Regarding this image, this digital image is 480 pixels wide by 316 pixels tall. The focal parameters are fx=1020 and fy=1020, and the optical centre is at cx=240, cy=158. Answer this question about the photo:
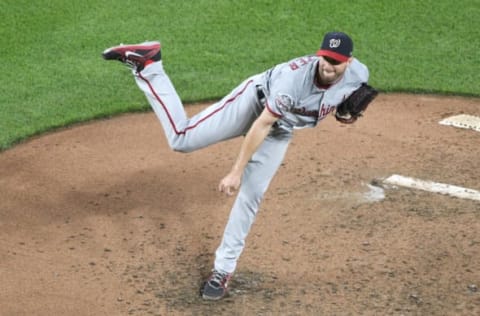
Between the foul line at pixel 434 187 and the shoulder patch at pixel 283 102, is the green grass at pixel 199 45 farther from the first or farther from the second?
the shoulder patch at pixel 283 102

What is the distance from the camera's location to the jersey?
6.14 m

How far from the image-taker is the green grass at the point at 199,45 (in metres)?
9.95

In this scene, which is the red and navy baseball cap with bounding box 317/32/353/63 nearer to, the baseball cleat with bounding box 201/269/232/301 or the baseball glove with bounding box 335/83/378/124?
the baseball glove with bounding box 335/83/378/124

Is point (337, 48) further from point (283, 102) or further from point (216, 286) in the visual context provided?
point (216, 286)

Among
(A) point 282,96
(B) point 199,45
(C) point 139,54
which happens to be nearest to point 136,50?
(C) point 139,54

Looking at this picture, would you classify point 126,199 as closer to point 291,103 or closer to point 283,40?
point 291,103

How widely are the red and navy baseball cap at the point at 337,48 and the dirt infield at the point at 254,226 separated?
157cm

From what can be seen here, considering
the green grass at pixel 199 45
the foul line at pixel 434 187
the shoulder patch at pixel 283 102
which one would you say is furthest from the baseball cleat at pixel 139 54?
the green grass at pixel 199 45

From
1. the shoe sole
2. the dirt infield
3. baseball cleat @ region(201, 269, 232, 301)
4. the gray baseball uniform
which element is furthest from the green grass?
baseball cleat @ region(201, 269, 232, 301)

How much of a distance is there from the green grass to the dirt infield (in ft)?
2.01

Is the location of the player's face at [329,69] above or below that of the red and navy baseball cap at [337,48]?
below

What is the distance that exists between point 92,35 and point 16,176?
3.31 meters

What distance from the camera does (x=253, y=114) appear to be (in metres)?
6.71

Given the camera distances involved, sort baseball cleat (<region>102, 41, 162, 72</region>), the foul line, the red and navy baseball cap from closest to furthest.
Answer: the red and navy baseball cap, baseball cleat (<region>102, 41, 162, 72</region>), the foul line
